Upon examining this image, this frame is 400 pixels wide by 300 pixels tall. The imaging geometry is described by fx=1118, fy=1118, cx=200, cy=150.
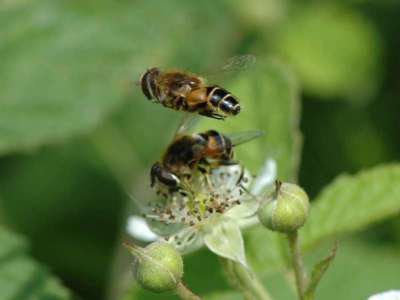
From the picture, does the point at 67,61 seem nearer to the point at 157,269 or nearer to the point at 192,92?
the point at 192,92

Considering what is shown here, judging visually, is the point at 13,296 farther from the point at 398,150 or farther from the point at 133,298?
the point at 398,150

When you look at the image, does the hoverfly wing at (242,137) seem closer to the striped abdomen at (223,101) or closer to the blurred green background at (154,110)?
the striped abdomen at (223,101)

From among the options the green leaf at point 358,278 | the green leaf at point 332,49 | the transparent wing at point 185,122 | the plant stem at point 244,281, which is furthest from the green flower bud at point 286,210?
the green leaf at point 332,49

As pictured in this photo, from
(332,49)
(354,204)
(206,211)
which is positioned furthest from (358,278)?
(332,49)

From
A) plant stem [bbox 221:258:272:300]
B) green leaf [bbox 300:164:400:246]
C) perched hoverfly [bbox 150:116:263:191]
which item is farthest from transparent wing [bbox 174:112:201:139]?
green leaf [bbox 300:164:400:246]

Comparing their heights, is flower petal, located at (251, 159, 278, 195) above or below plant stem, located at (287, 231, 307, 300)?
below

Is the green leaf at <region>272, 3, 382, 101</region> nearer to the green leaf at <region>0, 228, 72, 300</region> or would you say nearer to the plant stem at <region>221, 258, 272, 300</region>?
the green leaf at <region>0, 228, 72, 300</region>
